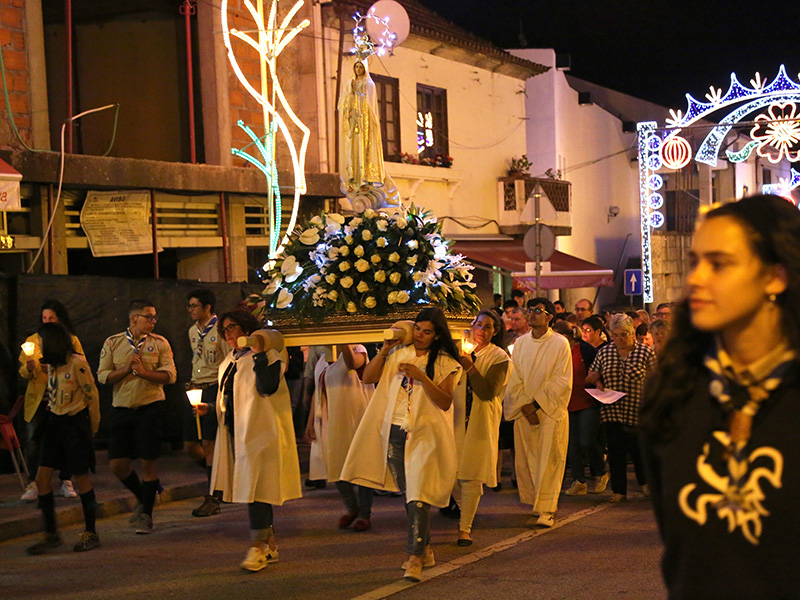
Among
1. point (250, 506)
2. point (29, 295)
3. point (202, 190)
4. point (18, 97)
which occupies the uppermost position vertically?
point (18, 97)

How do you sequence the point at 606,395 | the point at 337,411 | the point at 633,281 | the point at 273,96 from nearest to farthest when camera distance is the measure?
the point at 337,411
the point at 606,395
the point at 273,96
the point at 633,281

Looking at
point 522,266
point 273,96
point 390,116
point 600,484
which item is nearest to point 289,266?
point 600,484

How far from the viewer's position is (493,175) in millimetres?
26078

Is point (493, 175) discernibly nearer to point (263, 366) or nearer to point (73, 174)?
point (73, 174)

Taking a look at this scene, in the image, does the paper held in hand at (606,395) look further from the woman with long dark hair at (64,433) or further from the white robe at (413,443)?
the woman with long dark hair at (64,433)

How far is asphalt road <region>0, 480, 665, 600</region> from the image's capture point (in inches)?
278

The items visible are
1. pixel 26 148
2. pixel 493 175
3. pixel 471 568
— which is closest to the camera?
pixel 471 568

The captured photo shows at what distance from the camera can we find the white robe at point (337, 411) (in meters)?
9.88

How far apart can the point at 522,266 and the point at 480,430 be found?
14.7 metres

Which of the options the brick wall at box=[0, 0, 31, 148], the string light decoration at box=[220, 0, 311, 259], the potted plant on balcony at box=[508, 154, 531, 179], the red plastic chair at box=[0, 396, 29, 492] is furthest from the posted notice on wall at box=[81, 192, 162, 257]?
the potted plant on balcony at box=[508, 154, 531, 179]

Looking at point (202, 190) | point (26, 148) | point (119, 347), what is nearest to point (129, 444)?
point (119, 347)

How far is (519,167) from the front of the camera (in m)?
26.7

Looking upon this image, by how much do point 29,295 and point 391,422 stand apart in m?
5.91

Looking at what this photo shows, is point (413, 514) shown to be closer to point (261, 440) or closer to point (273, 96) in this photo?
point (261, 440)
